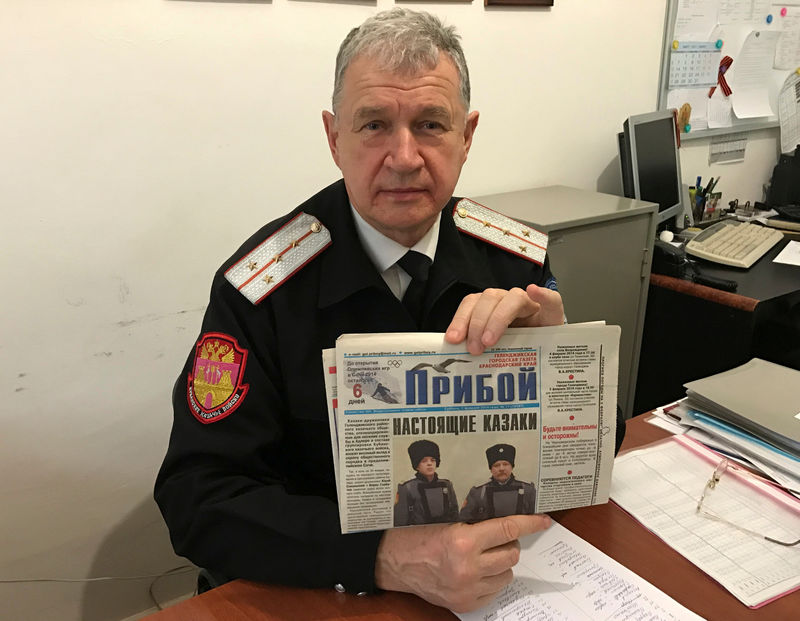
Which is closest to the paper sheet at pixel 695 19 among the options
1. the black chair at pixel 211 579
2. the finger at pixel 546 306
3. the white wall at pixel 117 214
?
the white wall at pixel 117 214

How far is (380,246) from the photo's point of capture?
1.02 meters

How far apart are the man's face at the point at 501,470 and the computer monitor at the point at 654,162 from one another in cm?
161

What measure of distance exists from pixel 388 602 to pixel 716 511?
1.65 feet

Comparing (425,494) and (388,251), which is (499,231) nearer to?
(388,251)

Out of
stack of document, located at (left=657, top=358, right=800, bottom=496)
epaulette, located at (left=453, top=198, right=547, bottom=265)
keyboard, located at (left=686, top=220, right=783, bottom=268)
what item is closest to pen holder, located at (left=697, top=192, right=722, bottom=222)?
keyboard, located at (left=686, top=220, right=783, bottom=268)

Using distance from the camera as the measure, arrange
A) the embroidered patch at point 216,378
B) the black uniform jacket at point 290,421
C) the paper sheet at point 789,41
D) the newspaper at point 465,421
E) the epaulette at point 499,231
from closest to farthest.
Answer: the newspaper at point 465,421
the black uniform jacket at point 290,421
the embroidered patch at point 216,378
the epaulette at point 499,231
the paper sheet at point 789,41

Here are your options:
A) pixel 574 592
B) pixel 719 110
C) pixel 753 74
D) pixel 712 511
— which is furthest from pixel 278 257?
pixel 753 74

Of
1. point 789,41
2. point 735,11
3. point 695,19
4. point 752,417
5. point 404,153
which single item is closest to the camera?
point 404,153

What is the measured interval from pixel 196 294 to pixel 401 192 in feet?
2.61

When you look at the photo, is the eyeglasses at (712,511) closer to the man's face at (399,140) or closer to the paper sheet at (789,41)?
the man's face at (399,140)

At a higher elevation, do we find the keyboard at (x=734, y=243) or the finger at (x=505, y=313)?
the finger at (x=505, y=313)

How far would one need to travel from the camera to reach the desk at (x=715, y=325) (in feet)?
6.10

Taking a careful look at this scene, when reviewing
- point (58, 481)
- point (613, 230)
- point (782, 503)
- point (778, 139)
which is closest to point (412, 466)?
point (782, 503)

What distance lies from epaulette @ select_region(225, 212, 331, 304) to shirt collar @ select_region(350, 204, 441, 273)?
0.06 meters
